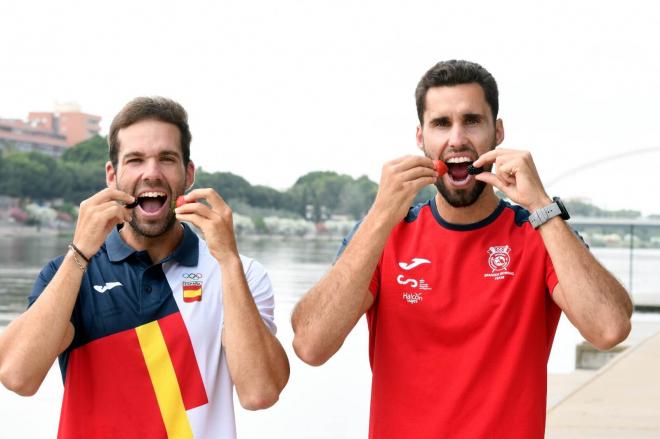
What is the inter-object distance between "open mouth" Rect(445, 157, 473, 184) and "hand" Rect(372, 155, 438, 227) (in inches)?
3.5

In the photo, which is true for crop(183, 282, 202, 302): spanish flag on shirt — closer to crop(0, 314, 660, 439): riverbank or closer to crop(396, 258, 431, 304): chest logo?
crop(396, 258, 431, 304): chest logo

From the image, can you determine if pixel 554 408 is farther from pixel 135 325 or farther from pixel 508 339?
pixel 135 325

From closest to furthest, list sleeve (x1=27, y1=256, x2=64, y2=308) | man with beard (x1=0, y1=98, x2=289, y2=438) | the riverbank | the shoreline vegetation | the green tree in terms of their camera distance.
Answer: man with beard (x1=0, y1=98, x2=289, y2=438) < sleeve (x1=27, y1=256, x2=64, y2=308) < the riverbank < the shoreline vegetation < the green tree

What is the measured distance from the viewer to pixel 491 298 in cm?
279

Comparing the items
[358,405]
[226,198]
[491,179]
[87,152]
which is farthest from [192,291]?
[87,152]

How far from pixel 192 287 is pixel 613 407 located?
4.94 meters

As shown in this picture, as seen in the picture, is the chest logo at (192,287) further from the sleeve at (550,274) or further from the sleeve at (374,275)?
the sleeve at (550,274)

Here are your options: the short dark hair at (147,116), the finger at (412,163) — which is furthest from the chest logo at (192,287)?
the finger at (412,163)

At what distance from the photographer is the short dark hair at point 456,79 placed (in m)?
2.92

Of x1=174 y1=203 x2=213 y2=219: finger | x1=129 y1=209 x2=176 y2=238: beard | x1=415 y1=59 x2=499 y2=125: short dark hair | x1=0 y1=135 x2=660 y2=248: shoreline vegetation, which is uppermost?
x1=415 y1=59 x2=499 y2=125: short dark hair

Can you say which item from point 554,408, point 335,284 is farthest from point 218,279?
point 554,408

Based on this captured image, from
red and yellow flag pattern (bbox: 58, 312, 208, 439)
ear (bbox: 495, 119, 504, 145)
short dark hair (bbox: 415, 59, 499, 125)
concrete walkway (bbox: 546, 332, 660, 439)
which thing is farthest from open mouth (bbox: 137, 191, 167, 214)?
concrete walkway (bbox: 546, 332, 660, 439)

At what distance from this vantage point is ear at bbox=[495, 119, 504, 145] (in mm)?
3035

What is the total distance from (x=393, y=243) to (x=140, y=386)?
939mm
